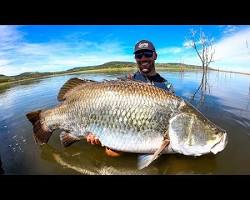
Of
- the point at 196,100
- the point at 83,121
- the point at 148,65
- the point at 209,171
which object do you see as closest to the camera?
the point at 209,171

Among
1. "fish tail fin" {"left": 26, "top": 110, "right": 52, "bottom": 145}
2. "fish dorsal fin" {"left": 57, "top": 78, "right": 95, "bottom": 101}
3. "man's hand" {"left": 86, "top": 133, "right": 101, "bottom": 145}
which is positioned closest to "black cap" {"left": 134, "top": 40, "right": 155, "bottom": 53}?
"fish dorsal fin" {"left": 57, "top": 78, "right": 95, "bottom": 101}

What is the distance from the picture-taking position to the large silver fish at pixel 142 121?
3.05 metres

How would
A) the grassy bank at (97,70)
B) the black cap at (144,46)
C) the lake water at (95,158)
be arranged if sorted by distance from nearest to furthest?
the lake water at (95,158) < the black cap at (144,46) < the grassy bank at (97,70)

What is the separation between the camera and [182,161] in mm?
3396

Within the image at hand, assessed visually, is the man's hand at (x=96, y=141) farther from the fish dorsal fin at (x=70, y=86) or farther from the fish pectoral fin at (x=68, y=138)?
the fish dorsal fin at (x=70, y=86)

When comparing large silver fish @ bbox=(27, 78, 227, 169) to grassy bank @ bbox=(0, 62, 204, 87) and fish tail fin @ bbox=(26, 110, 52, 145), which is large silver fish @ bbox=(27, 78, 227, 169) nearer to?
fish tail fin @ bbox=(26, 110, 52, 145)

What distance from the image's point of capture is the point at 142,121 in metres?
3.14

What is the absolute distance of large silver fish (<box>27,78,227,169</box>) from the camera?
10.00ft

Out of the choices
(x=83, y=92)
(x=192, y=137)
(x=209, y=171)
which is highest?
(x=83, y=92)

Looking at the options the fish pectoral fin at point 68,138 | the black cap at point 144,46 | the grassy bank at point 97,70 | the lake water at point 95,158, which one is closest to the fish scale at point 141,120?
the fish pectoral fin at point 68,138
